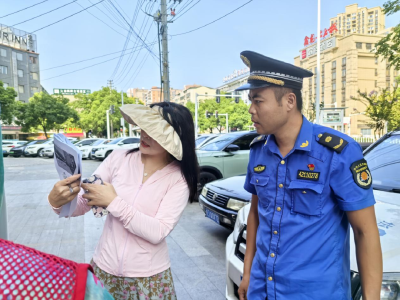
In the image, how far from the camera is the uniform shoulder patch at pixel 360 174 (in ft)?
4.13

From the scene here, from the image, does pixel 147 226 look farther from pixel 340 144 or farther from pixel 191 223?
pixel 191 223

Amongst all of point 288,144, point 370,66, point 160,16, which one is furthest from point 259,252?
point 370,66

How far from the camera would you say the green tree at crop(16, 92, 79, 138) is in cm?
2900

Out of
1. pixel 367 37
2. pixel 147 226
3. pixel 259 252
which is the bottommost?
pixel 259 252

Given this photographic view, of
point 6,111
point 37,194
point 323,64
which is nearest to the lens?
point 37,194

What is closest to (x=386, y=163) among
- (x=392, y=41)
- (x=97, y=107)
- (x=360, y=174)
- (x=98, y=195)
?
(x=360, y=174)

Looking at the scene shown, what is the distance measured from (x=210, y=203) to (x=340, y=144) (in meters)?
3.49

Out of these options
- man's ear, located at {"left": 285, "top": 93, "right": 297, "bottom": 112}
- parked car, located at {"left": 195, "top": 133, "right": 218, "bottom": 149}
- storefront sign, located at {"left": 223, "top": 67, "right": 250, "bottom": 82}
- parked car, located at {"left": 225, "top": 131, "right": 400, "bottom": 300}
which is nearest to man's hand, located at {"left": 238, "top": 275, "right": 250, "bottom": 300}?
parked car, located at {"left": 225, "top": 131, "right": 400, "bottom": 300}

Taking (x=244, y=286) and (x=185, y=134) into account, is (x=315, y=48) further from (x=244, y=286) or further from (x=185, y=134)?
(x=244, y=286)

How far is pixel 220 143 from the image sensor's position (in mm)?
7566

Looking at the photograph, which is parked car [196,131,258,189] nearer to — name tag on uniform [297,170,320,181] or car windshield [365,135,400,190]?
car windshield [365,135,400,190]

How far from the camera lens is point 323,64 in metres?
64.1

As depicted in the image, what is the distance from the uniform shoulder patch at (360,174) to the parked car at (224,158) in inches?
229

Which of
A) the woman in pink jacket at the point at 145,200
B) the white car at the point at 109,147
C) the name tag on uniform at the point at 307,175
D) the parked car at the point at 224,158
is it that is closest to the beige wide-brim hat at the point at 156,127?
the woman in pink jacket at the point at 145,200
